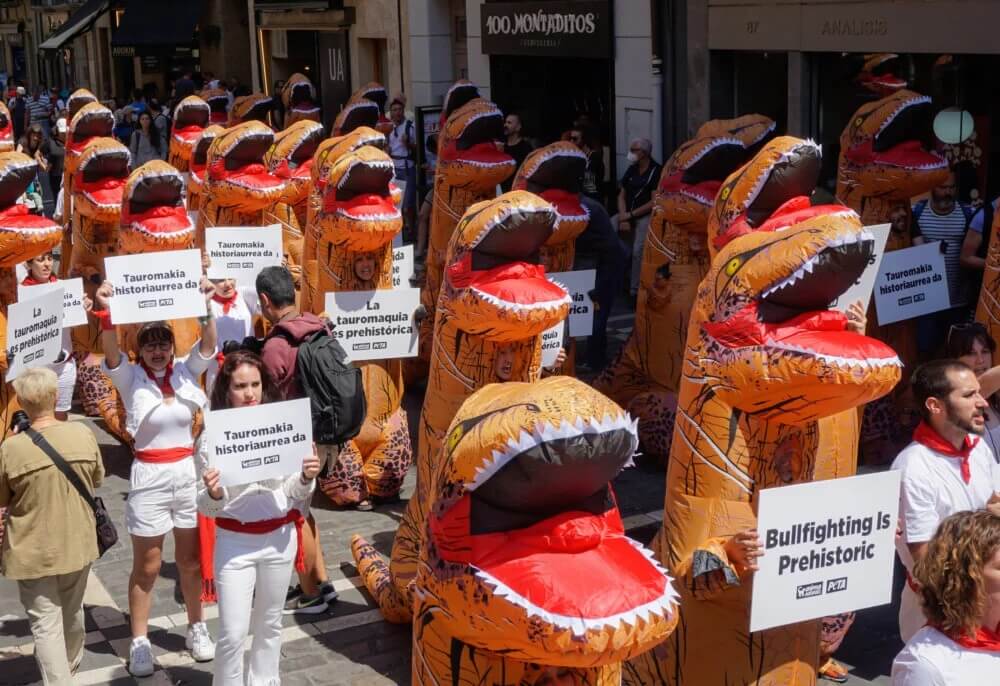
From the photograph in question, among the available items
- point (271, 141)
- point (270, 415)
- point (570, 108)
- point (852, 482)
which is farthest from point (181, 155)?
point (852, 482)

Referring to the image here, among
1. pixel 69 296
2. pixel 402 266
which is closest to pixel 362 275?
pixel 402 266

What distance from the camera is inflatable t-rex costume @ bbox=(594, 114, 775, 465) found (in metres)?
8.74

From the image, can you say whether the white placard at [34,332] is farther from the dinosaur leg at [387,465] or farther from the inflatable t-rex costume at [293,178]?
the inflatable t-rex costume at [293,178]

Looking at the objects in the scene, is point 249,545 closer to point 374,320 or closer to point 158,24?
point 374,320

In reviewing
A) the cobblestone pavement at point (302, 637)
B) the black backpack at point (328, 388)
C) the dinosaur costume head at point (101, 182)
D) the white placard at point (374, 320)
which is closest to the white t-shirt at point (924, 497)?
the cobblestone pavement at point (302, 637)

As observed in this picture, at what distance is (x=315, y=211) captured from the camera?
9312 mm

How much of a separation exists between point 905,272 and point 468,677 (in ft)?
17.4

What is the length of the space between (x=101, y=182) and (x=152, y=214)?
140 cm

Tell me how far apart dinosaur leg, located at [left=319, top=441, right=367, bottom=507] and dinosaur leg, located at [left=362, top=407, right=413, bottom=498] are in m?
0.06

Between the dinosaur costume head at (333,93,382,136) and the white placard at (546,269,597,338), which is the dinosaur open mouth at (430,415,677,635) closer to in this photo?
the white placard at (546,269,597,338)

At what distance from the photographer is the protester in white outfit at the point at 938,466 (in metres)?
5.08

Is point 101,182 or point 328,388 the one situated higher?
point 101,182

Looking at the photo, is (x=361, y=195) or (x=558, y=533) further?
(x=361, y=195)

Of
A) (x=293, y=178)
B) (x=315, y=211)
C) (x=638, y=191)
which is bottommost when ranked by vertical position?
(x=638, y=191)
